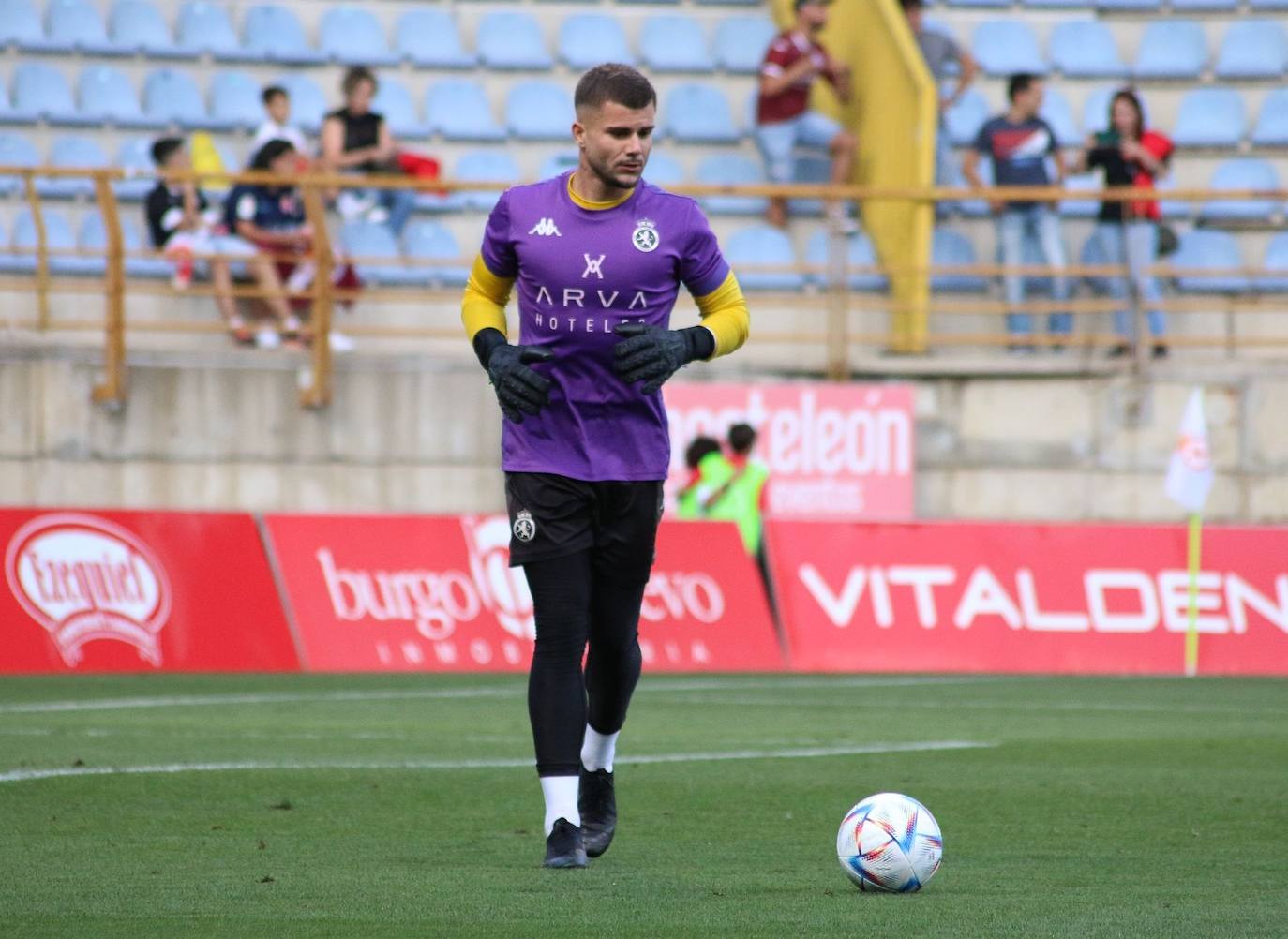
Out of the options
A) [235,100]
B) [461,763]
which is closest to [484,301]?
[461,763]

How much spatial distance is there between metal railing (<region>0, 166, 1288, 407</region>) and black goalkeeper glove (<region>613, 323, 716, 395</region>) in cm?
1052

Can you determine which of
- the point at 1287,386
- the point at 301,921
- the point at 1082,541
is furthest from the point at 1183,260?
the point at 301,921

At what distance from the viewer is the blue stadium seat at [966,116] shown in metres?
19.2

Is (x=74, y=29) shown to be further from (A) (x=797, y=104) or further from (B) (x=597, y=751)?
(B) (x=597, y=751)

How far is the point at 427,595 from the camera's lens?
14.1m

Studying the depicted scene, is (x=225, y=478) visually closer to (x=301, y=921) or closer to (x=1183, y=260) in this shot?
(x=1183, y=260)

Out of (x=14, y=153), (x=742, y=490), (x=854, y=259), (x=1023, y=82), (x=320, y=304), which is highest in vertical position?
(x=1023, y=82)

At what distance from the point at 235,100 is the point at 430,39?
1.92m

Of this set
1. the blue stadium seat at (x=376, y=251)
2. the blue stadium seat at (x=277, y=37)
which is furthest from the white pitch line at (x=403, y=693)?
the blue stadium seat at (x=277, y=37)

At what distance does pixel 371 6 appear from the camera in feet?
65.9

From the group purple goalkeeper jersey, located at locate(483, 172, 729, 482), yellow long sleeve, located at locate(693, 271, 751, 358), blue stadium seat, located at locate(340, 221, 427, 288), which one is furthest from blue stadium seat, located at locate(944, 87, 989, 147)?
purple goalkeeper jersey, located at locate(483, 172, 729, 482)

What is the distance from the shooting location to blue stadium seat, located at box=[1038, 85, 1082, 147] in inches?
764

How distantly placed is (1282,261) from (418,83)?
769 cm

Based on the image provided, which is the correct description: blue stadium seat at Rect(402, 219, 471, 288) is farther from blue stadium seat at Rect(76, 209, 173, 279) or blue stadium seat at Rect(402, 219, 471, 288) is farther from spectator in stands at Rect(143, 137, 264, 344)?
blue stadium seat at Rect(76, 209, 173, 279)
